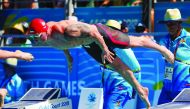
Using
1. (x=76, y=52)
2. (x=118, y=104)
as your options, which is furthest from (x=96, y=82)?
(x=118, y=104)

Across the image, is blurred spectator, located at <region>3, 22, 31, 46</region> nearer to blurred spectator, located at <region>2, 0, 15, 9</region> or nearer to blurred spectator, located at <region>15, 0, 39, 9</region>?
blurred spectator, located at <region>15, 0, 39, 9</region>

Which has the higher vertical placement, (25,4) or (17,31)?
(25,4)

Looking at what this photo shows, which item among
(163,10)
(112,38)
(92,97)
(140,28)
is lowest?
(92,97)

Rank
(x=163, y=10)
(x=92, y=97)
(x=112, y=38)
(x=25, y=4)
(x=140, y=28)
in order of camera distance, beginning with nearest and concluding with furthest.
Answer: (x=112, y=38) → (x=92, y=97) → (x=140, y=28) → (x=163, y=10) → (x=25, y=4)

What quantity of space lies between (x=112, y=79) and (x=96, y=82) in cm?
119

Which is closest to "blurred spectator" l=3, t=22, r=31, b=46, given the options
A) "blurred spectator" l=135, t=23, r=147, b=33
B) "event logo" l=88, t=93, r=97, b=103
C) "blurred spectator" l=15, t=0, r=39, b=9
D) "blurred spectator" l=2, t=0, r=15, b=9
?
"blurred spectator" l=15, t=0, r=39, b=9

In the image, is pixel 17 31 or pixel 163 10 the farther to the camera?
pixel 17 31

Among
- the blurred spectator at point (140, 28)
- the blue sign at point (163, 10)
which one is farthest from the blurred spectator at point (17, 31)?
the blue sign at point (163, 10)

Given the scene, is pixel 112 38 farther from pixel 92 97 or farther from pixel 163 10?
pixel 163 10

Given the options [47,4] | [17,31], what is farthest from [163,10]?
[47,4]

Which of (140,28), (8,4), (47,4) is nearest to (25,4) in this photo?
(8,4)

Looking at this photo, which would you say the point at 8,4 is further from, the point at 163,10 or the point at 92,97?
the point at 92,97

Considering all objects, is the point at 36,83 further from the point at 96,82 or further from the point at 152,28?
the point at 152,28

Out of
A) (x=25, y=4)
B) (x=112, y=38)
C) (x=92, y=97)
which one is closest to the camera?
(x=112, y=38)
